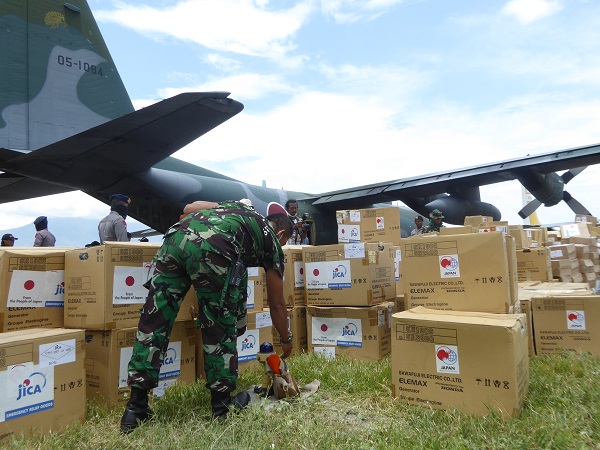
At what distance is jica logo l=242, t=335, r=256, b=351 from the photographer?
13.2 ft

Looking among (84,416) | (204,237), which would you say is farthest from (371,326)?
(84,416)

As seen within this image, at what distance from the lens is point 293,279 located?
15.9 feet

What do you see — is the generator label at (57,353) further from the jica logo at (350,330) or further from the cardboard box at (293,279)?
the jica logo at (350,330)

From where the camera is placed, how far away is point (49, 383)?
2742 mm

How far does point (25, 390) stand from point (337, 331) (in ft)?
9.16

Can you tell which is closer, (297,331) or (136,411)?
(136,411)

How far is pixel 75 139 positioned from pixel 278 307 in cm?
453

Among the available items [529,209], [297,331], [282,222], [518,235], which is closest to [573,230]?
[518,235]

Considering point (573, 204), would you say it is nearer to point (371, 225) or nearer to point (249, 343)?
point (371, 225)

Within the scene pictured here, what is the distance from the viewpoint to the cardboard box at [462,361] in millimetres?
2736

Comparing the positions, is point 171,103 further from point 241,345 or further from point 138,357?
point 138,357

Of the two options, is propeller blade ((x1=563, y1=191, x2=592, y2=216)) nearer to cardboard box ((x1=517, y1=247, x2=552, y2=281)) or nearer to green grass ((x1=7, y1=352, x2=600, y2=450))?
cardboard box ((x1=517, y1=247, x2=552, y2=281))

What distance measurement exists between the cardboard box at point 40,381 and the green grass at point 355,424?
96mm

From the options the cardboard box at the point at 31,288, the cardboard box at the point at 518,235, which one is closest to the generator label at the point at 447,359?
the cardboard box at the point at 31,288
